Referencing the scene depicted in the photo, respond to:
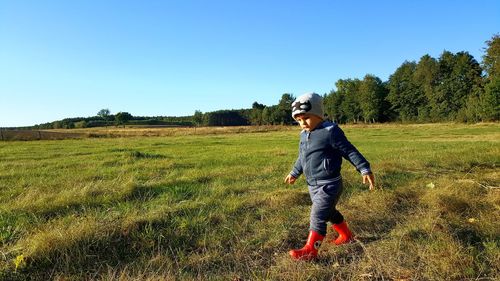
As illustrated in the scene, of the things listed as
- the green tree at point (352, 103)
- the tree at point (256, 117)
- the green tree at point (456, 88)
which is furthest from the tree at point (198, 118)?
the green tree at point (456, 88)

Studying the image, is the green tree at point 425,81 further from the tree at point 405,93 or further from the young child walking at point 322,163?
the young child walking at point 322,163

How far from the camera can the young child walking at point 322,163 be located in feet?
13.5

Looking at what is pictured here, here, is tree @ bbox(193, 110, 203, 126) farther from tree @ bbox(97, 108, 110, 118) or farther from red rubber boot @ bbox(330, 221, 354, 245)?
red rubber boot @ bbox(330, 221, 354, 245)

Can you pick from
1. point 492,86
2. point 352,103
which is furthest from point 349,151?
point 352,103

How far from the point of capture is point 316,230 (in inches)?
163

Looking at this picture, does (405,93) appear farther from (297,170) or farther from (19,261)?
(19,261)

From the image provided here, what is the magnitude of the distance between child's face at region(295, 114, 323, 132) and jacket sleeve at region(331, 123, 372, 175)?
9.9 inches

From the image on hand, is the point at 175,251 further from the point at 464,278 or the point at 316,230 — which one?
the point at 464,278

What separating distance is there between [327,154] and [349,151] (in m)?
0.26

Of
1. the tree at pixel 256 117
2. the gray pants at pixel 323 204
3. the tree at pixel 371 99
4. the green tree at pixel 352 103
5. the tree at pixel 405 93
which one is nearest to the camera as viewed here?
the gray pants at pixel 323 204

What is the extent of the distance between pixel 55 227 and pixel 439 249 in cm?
436

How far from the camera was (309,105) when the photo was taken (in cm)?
426

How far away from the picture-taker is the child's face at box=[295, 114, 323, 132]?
4.33 m

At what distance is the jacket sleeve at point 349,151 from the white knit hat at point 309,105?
0.96 ft
